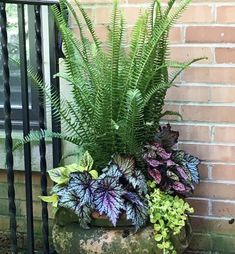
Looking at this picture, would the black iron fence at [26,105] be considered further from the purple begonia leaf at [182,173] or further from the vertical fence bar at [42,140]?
the purple begonia leaf at [182,173]

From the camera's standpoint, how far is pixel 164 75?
9.18 ft

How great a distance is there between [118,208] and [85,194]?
158 mm

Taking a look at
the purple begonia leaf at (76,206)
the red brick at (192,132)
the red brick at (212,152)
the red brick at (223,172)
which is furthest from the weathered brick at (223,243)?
the purple begonia leaf at (76,206)

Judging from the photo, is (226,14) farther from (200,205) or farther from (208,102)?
(200,205)

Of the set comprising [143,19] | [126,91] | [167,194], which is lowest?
[167,194]

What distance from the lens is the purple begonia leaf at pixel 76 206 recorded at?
→ 2615 millimetres

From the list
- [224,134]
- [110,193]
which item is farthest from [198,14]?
[110,193]

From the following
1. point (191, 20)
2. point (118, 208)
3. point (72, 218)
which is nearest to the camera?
point (118, 208)

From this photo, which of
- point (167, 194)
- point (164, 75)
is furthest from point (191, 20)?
point (167, 194)

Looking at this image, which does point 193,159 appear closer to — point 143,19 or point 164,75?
point 164,75

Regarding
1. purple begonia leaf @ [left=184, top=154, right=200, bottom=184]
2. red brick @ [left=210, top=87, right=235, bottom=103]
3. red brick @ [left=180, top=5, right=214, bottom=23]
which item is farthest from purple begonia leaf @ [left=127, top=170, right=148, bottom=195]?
red brick @ [left=180, top=5, right=214, bottom=23]

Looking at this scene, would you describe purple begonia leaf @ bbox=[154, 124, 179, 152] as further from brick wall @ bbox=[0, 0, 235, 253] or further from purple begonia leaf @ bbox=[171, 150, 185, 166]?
brick wall @ bbox=[0, 0, 235, 253]

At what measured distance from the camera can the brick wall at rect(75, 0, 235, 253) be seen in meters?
3.01

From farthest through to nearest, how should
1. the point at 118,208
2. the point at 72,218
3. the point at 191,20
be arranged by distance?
the point at 191,20 < the point at 72,218 < the point at 118,208
